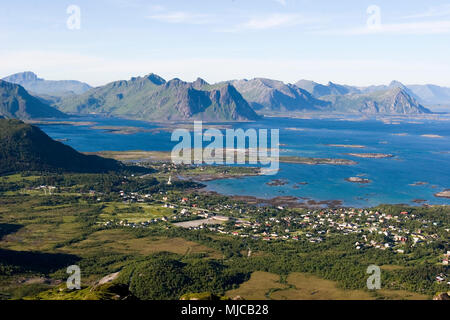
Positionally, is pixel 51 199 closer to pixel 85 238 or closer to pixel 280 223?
pixel 85 238

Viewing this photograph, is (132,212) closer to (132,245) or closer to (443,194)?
(132,245)

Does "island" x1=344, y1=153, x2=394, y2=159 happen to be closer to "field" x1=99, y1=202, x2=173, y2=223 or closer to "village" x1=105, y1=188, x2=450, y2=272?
"village" x1=105, y1=188, x2=450, y2=272

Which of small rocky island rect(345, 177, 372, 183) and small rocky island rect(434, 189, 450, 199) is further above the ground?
small rocky island rect(345, 177, 372, 183)

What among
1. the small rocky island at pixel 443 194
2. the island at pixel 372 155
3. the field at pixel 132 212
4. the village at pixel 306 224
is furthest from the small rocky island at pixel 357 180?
the field at pixel 132 212

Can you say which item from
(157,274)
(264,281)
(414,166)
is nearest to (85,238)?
(157,274)

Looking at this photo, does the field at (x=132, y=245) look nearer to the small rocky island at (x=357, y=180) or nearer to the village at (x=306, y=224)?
the village at (x=306, y=224)

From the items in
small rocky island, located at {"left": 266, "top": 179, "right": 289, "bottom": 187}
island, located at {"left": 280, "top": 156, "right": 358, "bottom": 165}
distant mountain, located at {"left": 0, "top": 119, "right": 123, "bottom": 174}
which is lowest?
small rocky island, located at {"left": 266, "top": 179, "right": 289, "bottom": 187}

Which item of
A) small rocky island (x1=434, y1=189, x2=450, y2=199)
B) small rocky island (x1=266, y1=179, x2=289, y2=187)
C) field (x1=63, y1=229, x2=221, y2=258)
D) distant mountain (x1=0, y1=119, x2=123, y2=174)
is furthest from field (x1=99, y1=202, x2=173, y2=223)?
small rocky island (x1=434, y1=189, x2=450, y2=199)
